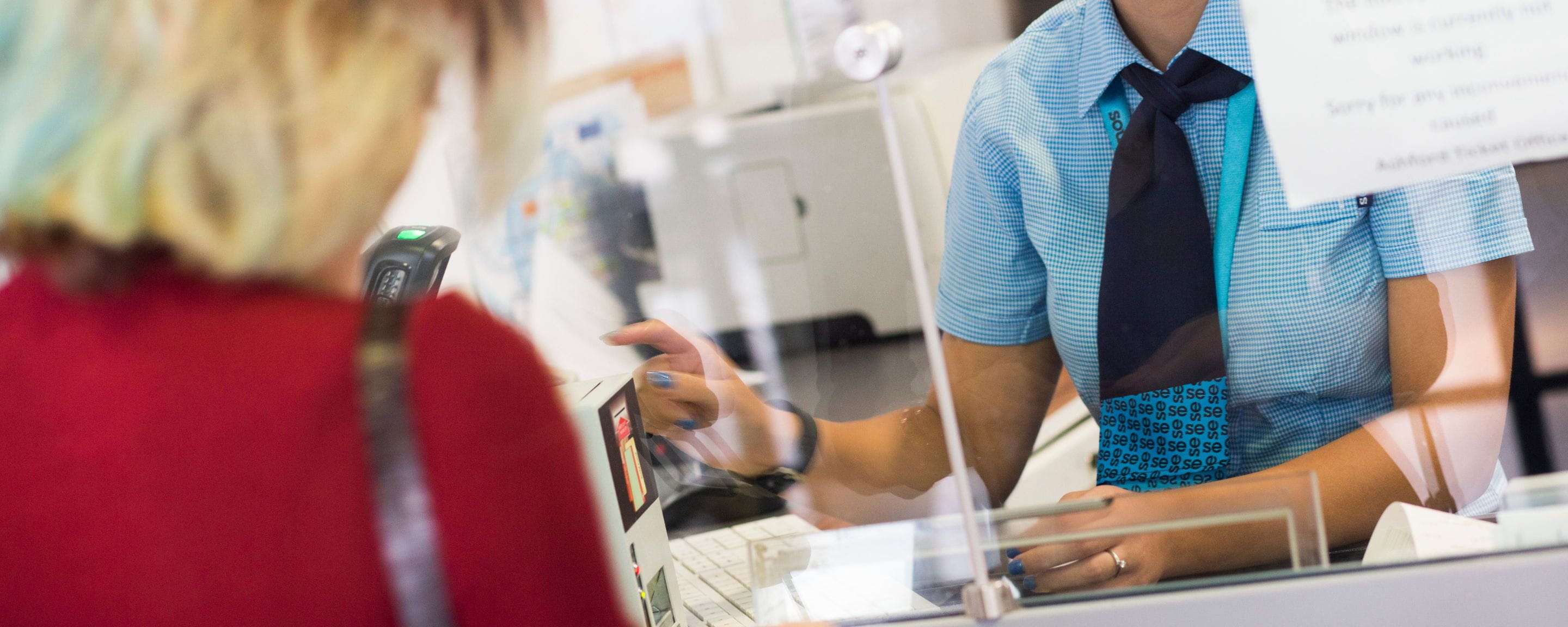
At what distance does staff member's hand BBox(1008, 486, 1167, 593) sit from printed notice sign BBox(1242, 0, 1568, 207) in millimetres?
288

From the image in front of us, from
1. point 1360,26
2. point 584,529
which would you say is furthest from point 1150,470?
point 584,529

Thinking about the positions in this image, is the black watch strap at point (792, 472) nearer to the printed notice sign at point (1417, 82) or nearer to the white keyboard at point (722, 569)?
the white keyboard at point (722, 569)

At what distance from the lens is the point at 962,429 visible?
96cm

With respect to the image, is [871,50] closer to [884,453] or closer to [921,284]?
[921,284]

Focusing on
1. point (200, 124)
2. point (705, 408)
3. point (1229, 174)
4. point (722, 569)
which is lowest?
point (722, 569)

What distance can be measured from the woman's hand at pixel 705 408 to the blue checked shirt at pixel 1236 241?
0.67 ft

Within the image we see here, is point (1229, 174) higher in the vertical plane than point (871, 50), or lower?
lower

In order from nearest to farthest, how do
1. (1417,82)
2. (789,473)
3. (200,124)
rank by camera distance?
(200,124), (1417,82), (789,473)

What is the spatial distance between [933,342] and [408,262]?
0.44 metres

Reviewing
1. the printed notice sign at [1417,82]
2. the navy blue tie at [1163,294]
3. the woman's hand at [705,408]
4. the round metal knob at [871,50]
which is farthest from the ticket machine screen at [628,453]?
the printed notice sign at [1417,82]

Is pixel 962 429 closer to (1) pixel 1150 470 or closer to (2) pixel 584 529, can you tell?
(1) pixel 1150 470

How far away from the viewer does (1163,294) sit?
918mm

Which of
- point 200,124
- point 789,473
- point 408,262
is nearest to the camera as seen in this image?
point 200,124

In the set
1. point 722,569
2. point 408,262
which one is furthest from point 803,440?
point 408,262
